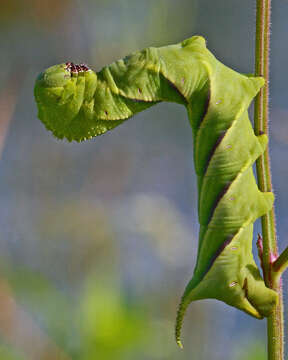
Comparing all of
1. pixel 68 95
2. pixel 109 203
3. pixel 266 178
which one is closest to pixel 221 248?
pixel 266 178

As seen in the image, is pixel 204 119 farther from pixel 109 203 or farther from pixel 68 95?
pixel 109 203

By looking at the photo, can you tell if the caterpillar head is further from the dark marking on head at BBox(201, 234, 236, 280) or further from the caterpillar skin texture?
the dark marking on head at BBox(201, 234, 236, 280)

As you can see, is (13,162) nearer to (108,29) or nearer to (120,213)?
(120,213)

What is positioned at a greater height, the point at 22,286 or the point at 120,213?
the point at 22,286

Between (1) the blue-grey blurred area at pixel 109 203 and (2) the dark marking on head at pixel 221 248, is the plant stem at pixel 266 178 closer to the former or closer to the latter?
Result: (2) the dark marking on head at pixel 221 248

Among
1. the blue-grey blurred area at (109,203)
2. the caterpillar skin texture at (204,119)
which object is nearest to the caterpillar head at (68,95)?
the caterpillar skin texture at (204,119)

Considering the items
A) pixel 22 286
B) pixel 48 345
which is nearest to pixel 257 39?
pixel 22 286

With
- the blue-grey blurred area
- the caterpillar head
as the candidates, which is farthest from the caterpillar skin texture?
the blue-grey blurred area
